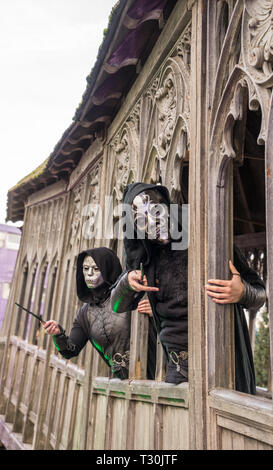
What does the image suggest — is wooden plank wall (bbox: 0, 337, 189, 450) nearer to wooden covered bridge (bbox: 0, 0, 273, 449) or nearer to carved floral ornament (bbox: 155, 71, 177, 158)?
wooden covered bridge (bbox: 0, 0, 273, 449)

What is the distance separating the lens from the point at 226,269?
7.79ft

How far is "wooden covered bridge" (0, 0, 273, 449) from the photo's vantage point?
85.2 inches

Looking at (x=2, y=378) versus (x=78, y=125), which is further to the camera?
(x=2, y=378)

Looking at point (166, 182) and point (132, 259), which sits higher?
point (166, 182)

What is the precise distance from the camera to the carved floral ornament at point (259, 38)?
1.97m

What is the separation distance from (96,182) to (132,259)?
9.10ft

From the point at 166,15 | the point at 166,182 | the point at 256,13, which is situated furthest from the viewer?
the point at 166,15

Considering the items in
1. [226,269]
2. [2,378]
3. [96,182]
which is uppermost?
[96,182]

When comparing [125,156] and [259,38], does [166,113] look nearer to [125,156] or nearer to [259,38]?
[125,156]

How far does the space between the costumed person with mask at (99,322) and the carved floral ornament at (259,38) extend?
223 centimetres

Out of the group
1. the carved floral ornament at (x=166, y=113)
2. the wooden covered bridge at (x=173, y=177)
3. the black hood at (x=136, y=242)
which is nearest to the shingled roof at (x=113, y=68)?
the wooden covered bridge at (x=173, y=177)

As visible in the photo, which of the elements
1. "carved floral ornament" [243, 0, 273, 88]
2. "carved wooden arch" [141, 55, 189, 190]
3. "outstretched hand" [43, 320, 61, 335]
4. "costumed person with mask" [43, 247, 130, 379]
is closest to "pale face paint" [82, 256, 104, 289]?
"costumed person with mask" [43, 247, 130, 379]

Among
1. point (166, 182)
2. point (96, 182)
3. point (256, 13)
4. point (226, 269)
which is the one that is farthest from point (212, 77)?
point (96, 182)
